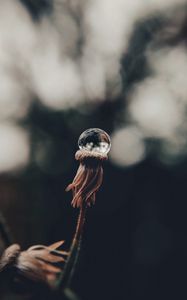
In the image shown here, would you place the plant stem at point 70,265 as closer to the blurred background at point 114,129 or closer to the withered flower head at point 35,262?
the withered flower head at point 35,262

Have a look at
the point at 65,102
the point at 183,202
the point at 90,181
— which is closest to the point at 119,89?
the point at 65,102

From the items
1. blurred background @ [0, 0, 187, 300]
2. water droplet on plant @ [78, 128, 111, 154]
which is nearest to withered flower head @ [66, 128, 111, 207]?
water droplet on plant @ [78, 128, 111, 154]

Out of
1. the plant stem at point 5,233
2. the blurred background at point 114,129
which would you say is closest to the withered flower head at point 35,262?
the plant stem at point 5,233

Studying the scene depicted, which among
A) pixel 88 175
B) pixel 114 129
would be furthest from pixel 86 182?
pixel 114 129

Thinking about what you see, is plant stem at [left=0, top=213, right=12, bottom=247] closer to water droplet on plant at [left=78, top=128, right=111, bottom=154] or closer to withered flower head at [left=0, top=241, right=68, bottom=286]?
withered flower head at [left=0, top=241, right=68, bottom=286]

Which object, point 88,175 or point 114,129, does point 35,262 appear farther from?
point 114,129

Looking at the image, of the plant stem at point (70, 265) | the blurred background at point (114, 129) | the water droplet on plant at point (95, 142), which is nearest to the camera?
the plant stem at point (70, 265)
